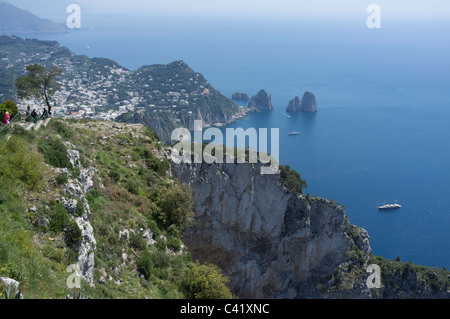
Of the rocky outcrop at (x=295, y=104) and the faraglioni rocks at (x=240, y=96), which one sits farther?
the faraglioni rocks at (x=240, y=96)

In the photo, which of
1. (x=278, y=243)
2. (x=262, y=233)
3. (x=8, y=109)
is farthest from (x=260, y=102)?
(x=8, y=109)

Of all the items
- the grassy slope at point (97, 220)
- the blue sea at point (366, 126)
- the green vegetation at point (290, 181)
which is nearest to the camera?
the grassy slope at point (97, 220)

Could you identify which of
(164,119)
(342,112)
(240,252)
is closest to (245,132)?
(164,119)

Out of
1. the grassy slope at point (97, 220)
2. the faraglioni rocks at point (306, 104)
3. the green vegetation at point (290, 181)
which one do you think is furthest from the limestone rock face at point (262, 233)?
the faraglioni rocks at point (306, 104)

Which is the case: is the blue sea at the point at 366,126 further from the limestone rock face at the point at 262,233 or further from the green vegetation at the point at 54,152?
the green vegetation at the point at 54,152

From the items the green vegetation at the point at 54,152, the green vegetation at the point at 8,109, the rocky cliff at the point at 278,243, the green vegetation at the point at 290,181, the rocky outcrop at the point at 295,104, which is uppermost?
the green vegetation at the point at 8,109
